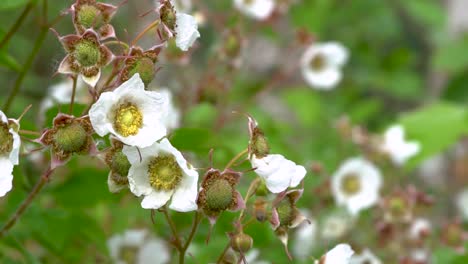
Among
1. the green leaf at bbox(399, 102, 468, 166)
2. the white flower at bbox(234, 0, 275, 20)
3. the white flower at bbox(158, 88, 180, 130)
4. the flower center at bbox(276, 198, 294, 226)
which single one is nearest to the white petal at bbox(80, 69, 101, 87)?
the flower center at bbox(276, 198, 294, 226)

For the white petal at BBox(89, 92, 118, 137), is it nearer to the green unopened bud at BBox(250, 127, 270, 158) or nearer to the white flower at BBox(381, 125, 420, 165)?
the green unopened bud at BBox(250, 127, 270, 158)

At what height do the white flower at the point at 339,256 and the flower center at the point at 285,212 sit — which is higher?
the flower center at the point at 285,212

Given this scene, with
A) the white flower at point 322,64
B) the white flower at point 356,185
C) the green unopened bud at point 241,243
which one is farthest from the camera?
the white flower at point 322,64

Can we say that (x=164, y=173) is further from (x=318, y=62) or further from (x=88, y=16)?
(x=318, y=62)

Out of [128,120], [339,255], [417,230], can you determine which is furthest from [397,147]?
[128,120]

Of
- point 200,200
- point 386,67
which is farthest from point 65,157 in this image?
point 386,67

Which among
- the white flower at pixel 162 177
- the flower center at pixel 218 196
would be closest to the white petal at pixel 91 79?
the white flower at pixel 162 177

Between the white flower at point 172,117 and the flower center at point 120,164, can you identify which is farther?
the white flower at point 172,117

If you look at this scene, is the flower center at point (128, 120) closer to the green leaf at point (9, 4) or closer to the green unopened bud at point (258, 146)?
the green unopened bud at point (258, 146)
